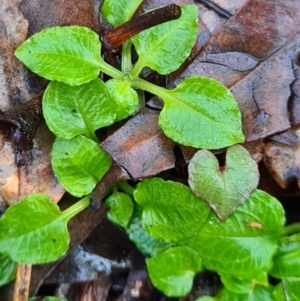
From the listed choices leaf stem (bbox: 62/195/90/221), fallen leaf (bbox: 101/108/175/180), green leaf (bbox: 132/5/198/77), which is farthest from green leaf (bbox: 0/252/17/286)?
green leaf (bbox: 132/5/198/77)

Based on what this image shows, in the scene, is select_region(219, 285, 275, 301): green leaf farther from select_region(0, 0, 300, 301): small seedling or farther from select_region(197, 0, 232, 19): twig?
select_region(197, 0, 232, 19): twig

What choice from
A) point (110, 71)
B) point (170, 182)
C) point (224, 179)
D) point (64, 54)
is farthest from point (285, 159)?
point (64, 54)

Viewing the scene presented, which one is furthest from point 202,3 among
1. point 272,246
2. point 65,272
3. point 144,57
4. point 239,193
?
point 65,272

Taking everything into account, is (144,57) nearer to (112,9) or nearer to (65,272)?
(112,9)

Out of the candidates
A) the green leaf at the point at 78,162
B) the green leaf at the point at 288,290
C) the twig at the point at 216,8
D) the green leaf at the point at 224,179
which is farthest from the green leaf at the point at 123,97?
the green leaf at the point at 288,290

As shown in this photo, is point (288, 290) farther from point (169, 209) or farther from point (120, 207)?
point (120, 207)
